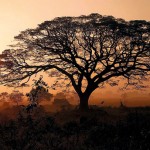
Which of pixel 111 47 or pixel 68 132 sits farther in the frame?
pixel 111 47

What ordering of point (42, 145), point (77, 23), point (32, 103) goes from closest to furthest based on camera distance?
point (42, 145) < point (32, 103) < point (77, 23)

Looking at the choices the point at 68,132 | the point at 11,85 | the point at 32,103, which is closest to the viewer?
the point at 68,132

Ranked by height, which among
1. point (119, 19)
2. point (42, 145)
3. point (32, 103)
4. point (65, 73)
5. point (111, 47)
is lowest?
point (42, 145)

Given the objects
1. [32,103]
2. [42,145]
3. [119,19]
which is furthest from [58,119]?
[42,145]

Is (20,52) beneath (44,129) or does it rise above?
above

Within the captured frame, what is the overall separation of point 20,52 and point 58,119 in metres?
9.16

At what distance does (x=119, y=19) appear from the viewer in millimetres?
33406

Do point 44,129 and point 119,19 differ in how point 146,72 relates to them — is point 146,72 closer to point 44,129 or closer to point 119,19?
point 119,19

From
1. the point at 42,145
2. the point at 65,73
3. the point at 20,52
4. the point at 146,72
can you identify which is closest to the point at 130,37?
the point at 146,72

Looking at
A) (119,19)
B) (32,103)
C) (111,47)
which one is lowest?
(32,103)

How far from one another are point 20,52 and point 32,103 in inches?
526

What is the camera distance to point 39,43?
112 ft

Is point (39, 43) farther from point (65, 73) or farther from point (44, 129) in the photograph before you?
point (44, 129)

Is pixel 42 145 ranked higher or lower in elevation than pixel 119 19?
lower
